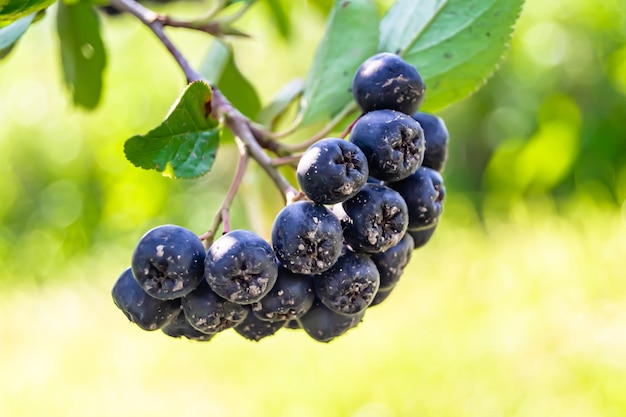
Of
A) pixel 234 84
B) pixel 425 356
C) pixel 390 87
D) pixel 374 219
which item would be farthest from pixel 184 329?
pixel 425 356

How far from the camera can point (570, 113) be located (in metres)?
5.59

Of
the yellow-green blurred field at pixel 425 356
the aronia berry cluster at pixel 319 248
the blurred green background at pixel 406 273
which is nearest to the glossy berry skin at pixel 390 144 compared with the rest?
the aronia berry cluster at pixel 319 248

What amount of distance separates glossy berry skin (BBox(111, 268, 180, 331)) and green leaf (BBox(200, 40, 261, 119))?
0.54 m

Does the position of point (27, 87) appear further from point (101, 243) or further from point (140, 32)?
point (101, 243)

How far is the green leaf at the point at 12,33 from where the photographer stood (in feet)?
3.01

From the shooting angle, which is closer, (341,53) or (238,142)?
(238,142)

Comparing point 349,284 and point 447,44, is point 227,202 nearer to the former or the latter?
point 349,284

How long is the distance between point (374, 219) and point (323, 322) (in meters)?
0.17

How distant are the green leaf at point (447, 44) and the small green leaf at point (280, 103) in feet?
0.79

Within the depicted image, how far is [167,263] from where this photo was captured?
722 mm

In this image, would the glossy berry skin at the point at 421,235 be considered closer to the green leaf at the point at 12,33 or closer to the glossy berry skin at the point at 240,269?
the glossy berry skin at the point at 240,269

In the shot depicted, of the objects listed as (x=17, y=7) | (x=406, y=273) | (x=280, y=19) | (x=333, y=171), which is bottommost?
(x=406, y=273)

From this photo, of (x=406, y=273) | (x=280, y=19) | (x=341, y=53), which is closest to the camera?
(x=341, y=53)

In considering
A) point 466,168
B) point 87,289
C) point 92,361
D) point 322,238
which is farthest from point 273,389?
point 466,168
